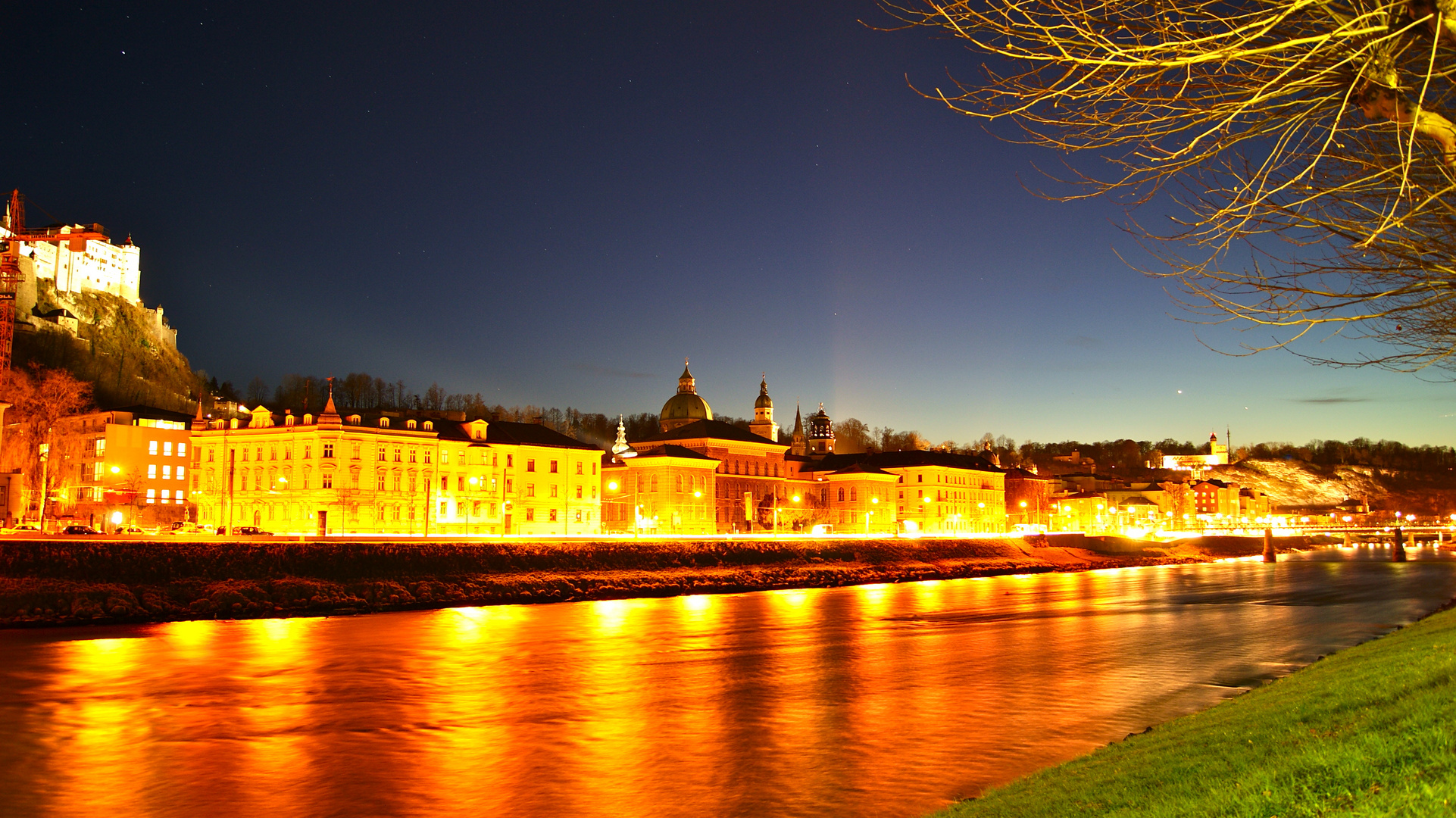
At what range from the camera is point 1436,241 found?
36.0 ft

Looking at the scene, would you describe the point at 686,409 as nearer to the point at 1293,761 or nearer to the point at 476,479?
the point at 476,479

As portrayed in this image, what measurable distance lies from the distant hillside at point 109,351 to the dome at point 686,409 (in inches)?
2154

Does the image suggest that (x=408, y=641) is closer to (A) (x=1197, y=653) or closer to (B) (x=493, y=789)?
(B) (x=493, y=789)

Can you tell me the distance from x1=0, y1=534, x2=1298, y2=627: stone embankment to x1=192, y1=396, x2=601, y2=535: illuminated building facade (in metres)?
10.8

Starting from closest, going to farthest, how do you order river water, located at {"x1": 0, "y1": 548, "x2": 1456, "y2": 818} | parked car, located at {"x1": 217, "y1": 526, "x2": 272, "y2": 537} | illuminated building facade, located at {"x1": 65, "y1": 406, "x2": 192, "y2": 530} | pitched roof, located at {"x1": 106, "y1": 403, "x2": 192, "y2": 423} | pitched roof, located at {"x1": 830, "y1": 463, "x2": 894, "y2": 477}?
river water, located at {"x1": 0, "y1": 548, "x2": 1456, "y2": 818} → parked car, located at {"x1": 217, "y1": 526, "x2": 272, "y2": 537} → illuminated building facade, located at {"x1": 65, "y1": 406, "x2": 192, "y2": 530} → pitched roof, located at {"x1": 106, "y1": 403, "x2": 192, "y2": 423} → pitched roof, located at {"x1": 830, "y1": 463, "x2": 894, "y2": 477}

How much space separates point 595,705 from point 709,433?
81268mm

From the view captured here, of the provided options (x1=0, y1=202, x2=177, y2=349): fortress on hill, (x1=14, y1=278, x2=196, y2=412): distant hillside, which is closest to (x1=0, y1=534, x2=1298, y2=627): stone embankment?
(x1=14, y1=278, x2=196, y2=412): distant hillside

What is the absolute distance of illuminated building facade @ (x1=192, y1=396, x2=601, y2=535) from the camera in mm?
69750

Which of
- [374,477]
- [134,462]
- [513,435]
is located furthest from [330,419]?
[134,462]

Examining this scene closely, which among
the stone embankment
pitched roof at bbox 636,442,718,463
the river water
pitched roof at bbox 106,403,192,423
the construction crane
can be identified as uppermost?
the construction crane

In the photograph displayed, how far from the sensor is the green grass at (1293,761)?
7.86m

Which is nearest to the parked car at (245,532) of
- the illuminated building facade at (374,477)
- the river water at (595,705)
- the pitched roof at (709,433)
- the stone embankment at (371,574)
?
the illuminated building facade at (374,477)

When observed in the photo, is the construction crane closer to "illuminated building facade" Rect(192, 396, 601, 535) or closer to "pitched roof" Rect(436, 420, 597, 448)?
"illuminated building facade" Rect(192, 396, 601, 535)

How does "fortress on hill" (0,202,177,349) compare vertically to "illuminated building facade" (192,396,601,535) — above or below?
above
